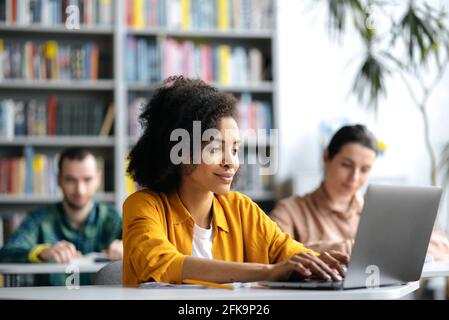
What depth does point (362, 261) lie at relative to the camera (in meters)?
1.34

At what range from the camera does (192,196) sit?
1701mm

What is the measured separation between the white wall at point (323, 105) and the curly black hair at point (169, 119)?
260 centimetres

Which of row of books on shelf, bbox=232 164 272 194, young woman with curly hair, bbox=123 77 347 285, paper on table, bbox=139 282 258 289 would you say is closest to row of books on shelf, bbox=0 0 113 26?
row of books on shelf, bbox=232 164 272 194

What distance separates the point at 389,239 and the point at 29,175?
296 centimetres

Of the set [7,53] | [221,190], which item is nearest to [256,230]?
[221,190]

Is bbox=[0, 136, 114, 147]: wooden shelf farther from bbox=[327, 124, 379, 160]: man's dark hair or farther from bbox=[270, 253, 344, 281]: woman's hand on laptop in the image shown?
bbox=[270, 253, 344, 281]: woman's hand on laptop

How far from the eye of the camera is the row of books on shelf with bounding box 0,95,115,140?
158 inches

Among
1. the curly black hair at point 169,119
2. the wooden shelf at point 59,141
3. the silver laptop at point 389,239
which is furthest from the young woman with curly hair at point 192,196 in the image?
the wooden shelf at point 59,141

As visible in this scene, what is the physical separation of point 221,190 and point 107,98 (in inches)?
108

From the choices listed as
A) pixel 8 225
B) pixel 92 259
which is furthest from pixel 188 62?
pixel 92 259

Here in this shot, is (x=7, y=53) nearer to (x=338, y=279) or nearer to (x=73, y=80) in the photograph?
(x=73, y=80)

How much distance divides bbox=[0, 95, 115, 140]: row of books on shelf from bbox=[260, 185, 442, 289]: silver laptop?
111 inches

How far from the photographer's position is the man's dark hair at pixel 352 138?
9.04 feet

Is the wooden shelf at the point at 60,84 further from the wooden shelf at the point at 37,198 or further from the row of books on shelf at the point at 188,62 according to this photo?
the wooden shelf at the point at 37,198
